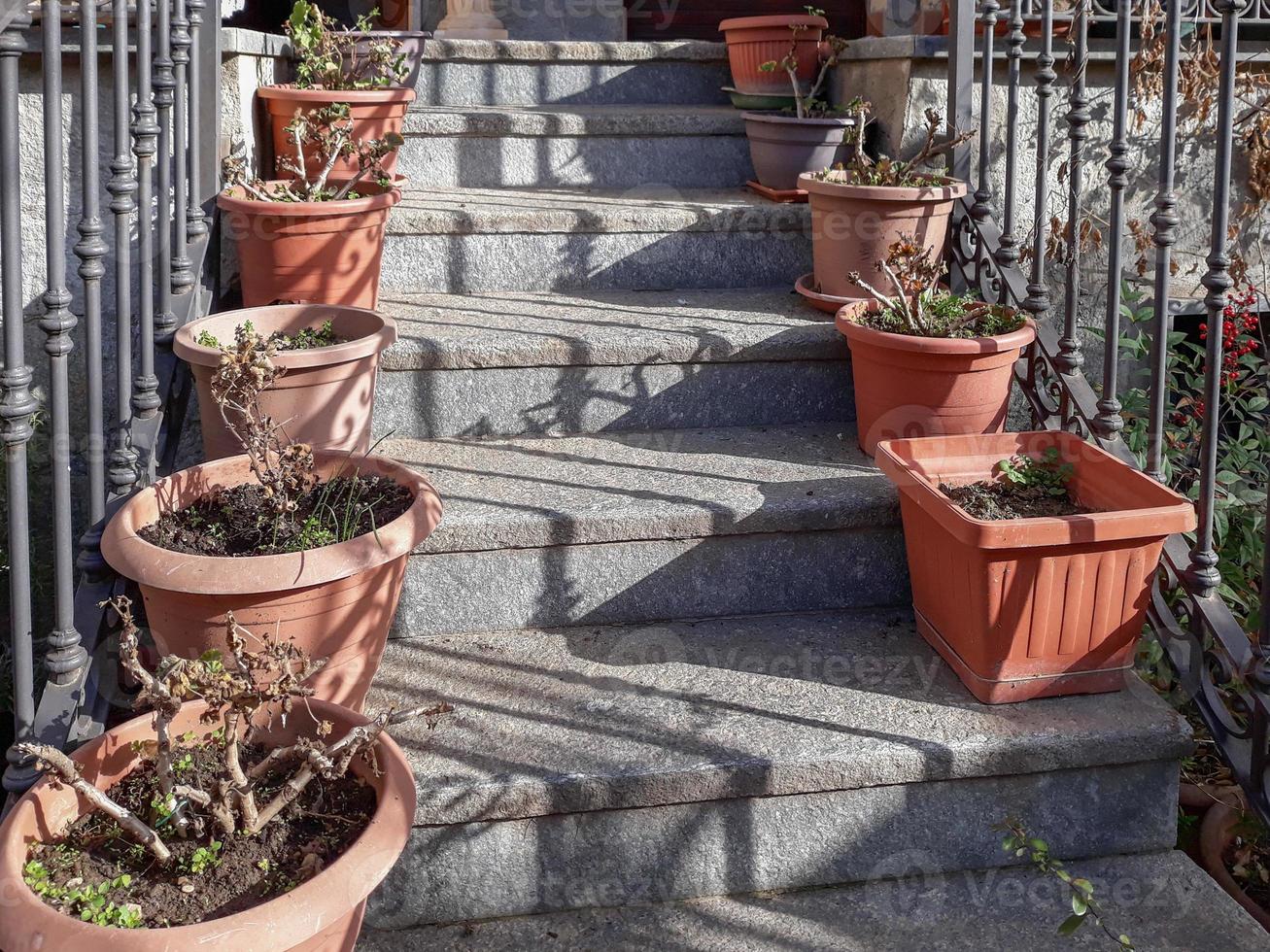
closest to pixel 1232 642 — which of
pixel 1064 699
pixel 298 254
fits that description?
pixel 1064 699

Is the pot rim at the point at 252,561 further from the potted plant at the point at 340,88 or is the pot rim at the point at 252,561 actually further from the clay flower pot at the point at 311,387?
the potted plant at the point at 340,88

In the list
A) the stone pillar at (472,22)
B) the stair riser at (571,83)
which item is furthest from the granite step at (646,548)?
the stone pillar at (472,22)

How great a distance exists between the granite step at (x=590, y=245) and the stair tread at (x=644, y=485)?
0.60 metres

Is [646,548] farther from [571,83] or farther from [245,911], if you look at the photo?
[571,83]

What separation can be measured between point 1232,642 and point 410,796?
127 centimetres

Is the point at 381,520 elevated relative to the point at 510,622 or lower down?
elevated

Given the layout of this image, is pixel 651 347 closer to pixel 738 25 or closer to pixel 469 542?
pixel 469 542

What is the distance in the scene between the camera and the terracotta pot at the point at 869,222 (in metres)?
2.79

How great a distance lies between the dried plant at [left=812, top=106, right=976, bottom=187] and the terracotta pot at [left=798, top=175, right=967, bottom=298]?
3.2 inches

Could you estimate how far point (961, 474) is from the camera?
2227mm

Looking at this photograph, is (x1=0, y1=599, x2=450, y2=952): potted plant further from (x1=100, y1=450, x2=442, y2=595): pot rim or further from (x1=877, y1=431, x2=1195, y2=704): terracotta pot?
(x1=877, y1=431, x2=1195, y2=704): terracotta pot

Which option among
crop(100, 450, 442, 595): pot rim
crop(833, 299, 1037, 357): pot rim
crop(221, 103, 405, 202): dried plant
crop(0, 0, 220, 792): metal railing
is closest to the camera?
crop(0, 0, 220, 792): metal railing

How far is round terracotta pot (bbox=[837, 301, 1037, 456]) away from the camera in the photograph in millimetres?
2385

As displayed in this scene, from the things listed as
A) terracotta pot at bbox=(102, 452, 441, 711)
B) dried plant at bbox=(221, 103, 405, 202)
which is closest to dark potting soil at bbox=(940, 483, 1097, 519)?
terracotta pot at bbox=(102, 452, 441, 711)
